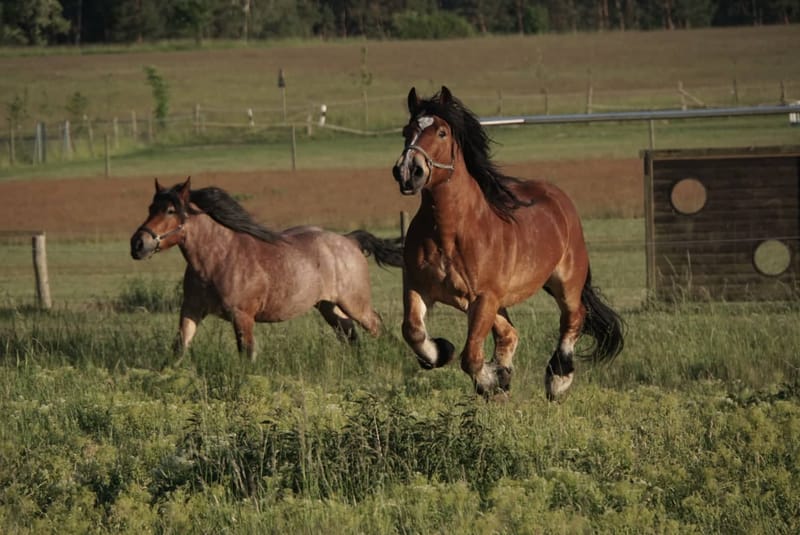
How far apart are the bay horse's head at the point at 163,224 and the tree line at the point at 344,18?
237ft

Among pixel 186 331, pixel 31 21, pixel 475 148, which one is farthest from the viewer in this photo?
pixel 31 21

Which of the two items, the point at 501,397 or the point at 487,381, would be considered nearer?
the point at 487,381

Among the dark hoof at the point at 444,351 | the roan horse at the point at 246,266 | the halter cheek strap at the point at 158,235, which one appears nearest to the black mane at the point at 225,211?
the roan horse at the point at 246,266

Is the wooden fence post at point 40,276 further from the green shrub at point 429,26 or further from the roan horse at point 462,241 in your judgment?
the green shrub at point 429,26

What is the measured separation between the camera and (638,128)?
4531 centimetres

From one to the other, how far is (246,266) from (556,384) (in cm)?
315

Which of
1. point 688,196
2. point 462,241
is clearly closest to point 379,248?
point 462,241

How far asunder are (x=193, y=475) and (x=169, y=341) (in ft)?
16.2

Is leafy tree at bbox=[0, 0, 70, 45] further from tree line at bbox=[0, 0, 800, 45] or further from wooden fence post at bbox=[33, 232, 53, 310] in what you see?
wooden fence post at bbox=[33, 232, 53, 310]

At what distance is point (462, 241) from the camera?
8500 mm

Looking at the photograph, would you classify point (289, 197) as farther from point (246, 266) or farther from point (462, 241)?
point (462, 241)

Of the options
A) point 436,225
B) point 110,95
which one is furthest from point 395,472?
point 110,95

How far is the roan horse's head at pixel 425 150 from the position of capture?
7.94 m

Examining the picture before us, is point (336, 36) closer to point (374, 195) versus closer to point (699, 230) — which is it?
point (374, 195)
